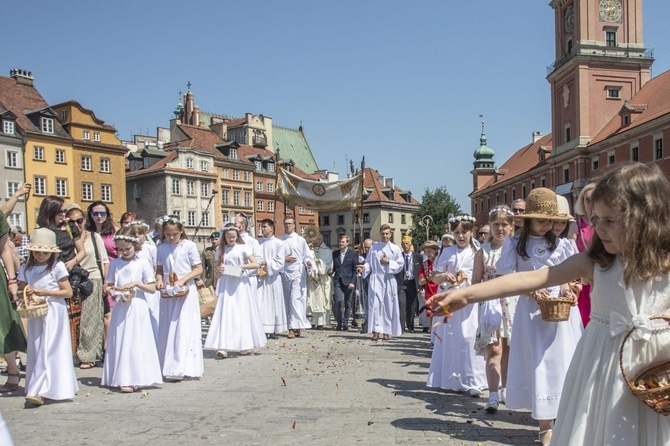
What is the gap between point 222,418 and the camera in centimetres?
665

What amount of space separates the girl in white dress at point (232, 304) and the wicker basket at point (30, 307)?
387 centimetres

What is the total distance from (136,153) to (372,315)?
66348 mm

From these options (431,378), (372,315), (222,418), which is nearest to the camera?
(222,418)

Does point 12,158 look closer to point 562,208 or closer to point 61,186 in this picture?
point 61,186

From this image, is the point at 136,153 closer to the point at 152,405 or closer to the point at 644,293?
the point at 152,405

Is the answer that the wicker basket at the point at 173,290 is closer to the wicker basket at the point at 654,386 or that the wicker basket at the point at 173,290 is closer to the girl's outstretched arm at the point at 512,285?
the girl's outstretched arm at the point at 512,285

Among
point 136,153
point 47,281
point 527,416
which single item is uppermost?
point 136,153

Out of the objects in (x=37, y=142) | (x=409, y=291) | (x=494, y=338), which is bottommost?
(x=409, y=291)

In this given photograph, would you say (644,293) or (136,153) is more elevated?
(136,153)

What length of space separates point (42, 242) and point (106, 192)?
5617 centimetres

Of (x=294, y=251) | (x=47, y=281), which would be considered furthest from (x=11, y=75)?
(x=47, y=281)

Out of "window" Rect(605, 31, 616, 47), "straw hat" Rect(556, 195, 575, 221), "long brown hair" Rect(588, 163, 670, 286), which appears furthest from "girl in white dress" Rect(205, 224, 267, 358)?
"window" Rect(605, 31, 616, 47)

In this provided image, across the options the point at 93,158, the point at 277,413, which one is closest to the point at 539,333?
the point at 277,413

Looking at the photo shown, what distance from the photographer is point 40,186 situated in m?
53.7
